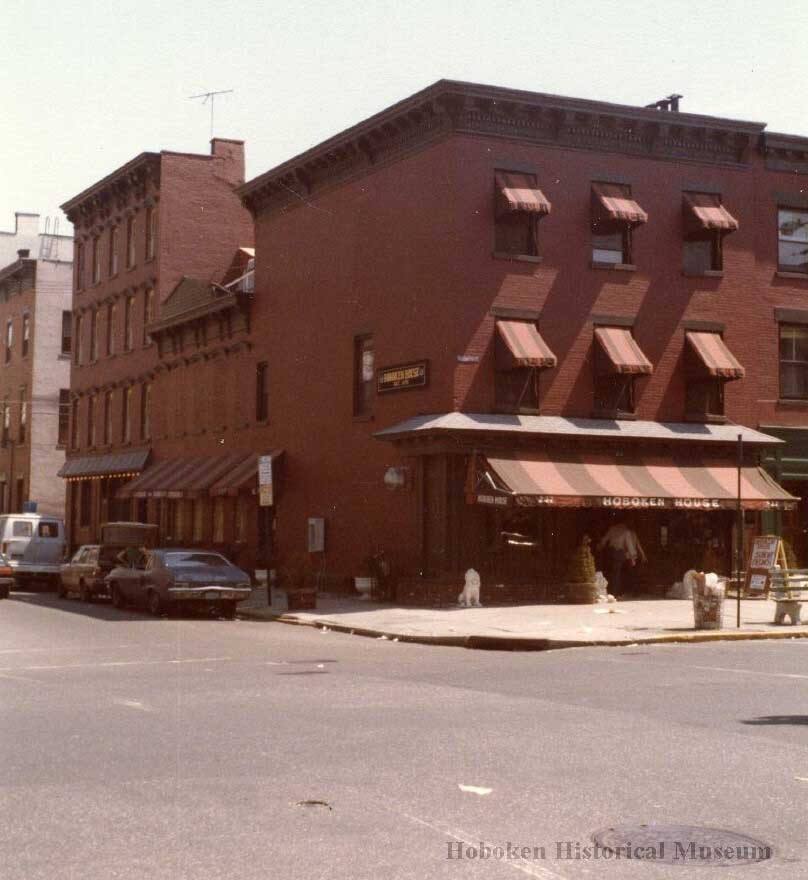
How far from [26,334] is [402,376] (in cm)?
3694

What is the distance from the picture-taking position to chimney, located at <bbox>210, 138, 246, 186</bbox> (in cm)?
4838

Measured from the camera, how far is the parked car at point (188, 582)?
26688 millimetres

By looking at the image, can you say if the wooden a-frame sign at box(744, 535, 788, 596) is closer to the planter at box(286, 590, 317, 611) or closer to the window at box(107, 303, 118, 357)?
the planter at box(286, 590, 317, 611)

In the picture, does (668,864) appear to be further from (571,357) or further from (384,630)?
(571,357)

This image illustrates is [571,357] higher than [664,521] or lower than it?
higher

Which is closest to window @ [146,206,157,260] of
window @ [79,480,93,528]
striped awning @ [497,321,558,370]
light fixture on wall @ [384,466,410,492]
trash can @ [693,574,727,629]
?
window @ [79,480,93,528]

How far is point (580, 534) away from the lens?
29.7m

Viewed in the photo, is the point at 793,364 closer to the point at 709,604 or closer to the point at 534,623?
the point at 709,604

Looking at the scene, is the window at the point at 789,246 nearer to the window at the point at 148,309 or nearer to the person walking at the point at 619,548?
the person walking at the point at 619,548

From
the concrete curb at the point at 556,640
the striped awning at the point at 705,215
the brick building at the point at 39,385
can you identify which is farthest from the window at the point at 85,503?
the concrete curb at the point at 556,640

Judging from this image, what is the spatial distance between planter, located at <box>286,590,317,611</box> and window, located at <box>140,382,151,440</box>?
21730 millimetres

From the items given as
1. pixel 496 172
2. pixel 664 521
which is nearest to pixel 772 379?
pixel 664 521

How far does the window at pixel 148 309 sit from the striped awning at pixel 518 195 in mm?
21531

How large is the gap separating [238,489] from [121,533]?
22.1 ft
